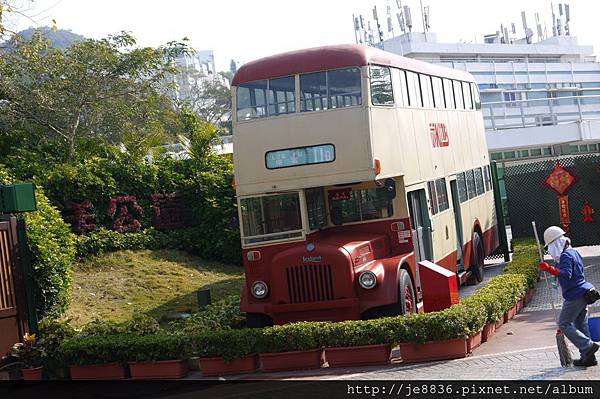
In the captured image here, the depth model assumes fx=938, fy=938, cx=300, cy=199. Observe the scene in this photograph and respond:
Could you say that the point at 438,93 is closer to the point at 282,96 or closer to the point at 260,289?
the point at 282,96

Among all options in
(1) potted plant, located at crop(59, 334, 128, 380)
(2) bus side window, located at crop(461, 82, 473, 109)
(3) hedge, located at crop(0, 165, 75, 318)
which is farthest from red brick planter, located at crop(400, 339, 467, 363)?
(2) bus side window, located at crop(461, 82, 473, 109)

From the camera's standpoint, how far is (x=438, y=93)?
18.5 metres

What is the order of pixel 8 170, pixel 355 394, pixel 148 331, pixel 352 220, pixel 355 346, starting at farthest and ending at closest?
pixel 8 170, pixel 352 220, pixel 148 331, pixel 355 346, pixel 355 394

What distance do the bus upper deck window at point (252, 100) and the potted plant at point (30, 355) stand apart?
4.43 metres

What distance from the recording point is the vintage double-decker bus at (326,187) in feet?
42.5

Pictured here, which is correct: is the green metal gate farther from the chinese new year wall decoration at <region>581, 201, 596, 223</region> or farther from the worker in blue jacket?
the worker in blue jacket

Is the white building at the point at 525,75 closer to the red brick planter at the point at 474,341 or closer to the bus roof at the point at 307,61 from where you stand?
the bus roof at the point at 307,61

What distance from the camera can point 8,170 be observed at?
2055cm

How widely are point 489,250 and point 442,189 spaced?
16.5 feet

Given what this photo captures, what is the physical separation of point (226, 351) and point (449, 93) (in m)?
9.67

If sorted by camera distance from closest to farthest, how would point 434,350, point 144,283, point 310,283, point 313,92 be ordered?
point 434,350
point 310,283
point 313,92
point 144,283

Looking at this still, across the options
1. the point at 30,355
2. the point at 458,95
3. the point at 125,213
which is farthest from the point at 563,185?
the point at 30,355

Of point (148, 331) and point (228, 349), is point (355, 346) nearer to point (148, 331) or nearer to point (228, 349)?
point (228, 349)

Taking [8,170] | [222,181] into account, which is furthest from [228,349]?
[222,181]
